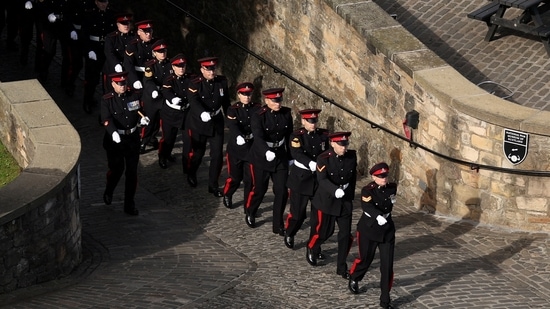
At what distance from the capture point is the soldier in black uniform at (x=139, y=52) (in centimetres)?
1830

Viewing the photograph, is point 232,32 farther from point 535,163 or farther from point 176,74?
point 535,163

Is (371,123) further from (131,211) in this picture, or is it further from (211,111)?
(131,211)

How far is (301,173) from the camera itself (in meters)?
15.3

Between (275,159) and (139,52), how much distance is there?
3.31 metres

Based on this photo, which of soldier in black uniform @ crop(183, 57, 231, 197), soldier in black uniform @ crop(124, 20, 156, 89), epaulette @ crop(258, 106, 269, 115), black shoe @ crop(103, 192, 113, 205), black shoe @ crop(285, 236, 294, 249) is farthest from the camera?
soldier in black uniform @ crop(124, 20, 156, 89)

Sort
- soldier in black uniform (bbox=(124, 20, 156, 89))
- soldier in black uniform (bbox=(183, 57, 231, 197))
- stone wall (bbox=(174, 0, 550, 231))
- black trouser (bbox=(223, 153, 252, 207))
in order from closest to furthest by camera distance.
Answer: stone wall (bbox=(174, 0, 550, 231))
black trouser (bbox=(223, 153, 252, 207))
soldier in black uniform (bbox=(183, 57, 231, 197))
soldier in black uniform (bbox=(124, 20, 156, 89))

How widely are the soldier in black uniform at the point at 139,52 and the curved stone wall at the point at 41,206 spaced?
111 inches

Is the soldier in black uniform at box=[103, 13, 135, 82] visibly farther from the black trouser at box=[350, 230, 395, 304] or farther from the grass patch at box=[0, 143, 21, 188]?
the black trouser at box=[350, 230, 395, 304]

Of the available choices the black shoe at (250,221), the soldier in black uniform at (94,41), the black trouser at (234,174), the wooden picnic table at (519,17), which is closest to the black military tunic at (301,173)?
the black shoe at (250,221)

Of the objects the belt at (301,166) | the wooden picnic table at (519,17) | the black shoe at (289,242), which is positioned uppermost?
the wooden picnic table at (519,17)

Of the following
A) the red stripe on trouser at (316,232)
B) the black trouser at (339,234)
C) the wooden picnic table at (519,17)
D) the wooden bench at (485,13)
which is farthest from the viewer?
the wooden bench at (485,13)

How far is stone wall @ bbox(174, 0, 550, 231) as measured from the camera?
1580 cm

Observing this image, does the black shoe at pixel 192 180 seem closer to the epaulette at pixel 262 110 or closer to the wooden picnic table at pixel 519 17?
the epaulette at pixel 262 110

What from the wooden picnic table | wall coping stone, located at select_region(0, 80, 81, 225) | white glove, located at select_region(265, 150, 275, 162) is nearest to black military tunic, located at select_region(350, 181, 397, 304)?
white glove, located at select_region(265, 150, 275, 162)
